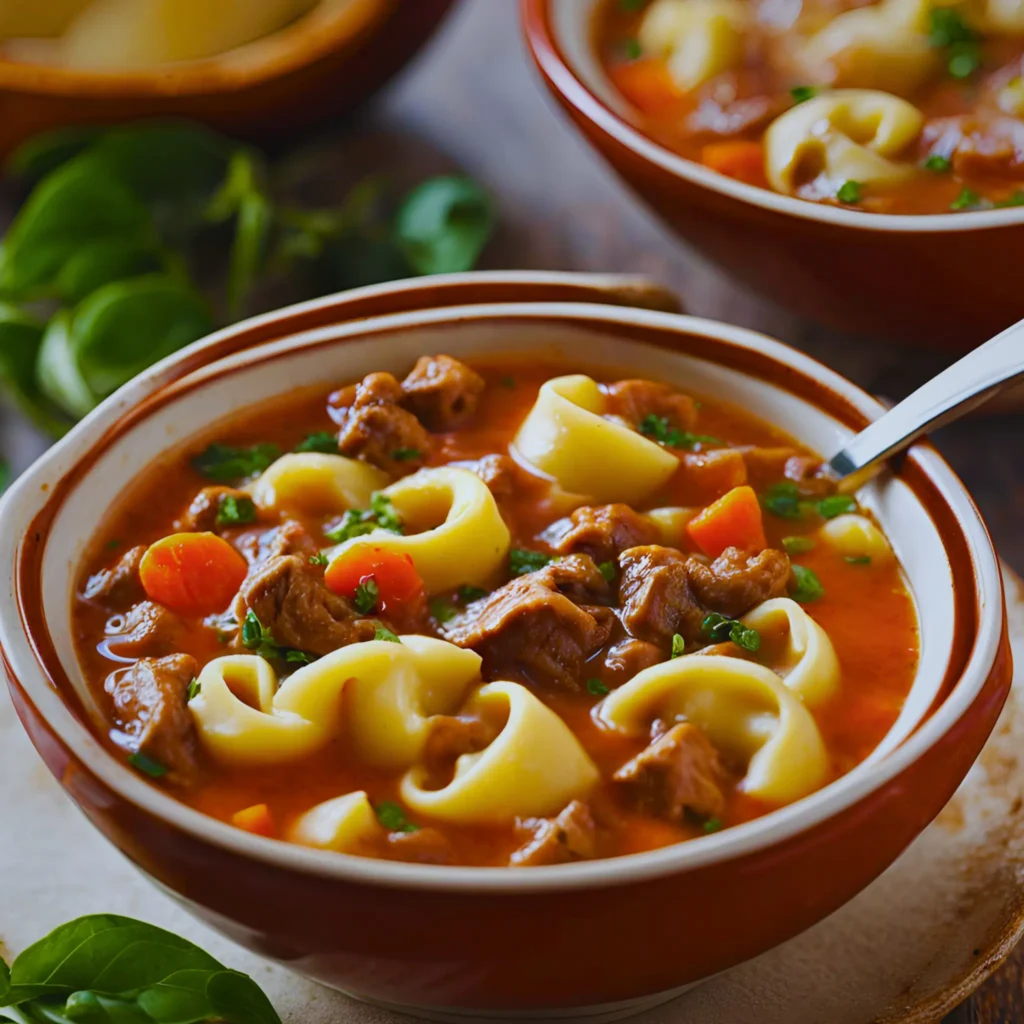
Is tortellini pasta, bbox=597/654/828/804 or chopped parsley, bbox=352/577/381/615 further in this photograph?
chopped parsley, bbox=352/577/381/615

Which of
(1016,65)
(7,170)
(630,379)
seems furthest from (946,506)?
(7,170)

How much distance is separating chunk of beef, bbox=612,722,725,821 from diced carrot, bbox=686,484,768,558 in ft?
2.35

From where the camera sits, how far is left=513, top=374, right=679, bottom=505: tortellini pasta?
376 cm

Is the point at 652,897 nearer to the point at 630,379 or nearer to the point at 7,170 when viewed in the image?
the point at 630,379

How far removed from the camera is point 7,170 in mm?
6031

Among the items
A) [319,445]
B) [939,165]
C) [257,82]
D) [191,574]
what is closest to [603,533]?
[319,445]

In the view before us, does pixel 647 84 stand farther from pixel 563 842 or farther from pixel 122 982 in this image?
pixel 122 982

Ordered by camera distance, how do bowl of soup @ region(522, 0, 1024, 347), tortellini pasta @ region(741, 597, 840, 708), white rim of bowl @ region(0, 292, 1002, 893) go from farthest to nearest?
1. bowl of soup @ region(522, 0, 1024, 347)
2. tortellini pasta @ region(741, 597, 840, 708)
3. white rim of bowl @ region(0, 292, 1002, 893)

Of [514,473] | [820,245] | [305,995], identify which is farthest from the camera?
[820,245]

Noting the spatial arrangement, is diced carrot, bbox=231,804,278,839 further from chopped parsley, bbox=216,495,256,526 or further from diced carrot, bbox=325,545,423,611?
chopped parsley, bbox=216,495,256,526

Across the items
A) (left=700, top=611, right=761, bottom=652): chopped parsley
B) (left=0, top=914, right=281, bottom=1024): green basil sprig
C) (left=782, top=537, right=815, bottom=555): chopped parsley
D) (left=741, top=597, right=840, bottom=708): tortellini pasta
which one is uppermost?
(left=782, top=537, right=815, bottom=555): chopped parsley

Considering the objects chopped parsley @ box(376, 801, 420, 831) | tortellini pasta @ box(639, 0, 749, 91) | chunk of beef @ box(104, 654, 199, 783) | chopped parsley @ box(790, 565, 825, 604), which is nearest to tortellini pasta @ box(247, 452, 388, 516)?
chunk of beef @ box(104, 654, 199, 783)

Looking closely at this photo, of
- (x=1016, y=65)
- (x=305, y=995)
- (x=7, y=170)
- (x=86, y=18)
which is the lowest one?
(x=305, y=995)

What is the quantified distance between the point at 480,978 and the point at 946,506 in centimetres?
157
